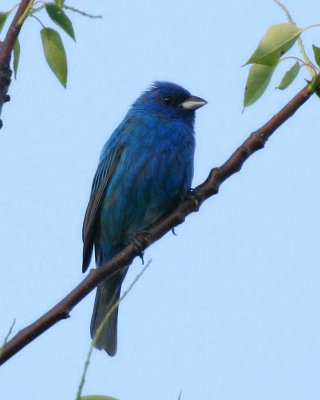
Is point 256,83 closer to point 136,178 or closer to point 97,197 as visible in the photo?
point 136,178

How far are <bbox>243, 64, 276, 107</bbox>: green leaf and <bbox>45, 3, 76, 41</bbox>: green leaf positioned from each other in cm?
Answer: 79

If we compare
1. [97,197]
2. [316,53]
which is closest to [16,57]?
[316,53]

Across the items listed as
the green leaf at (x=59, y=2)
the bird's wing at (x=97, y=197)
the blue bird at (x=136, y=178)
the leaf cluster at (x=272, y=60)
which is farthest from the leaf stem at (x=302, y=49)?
the bird's wing at (x=97, y=197)

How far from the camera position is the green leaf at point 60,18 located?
3.00 meters

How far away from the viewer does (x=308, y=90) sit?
114 inches

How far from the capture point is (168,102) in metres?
7.83

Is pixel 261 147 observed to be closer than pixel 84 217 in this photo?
Yes

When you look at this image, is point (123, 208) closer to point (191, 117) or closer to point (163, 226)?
point (191, 117)

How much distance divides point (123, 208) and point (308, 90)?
4.30 m

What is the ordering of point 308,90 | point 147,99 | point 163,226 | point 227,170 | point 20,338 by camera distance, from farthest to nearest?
1. point 147,99
2. point 163,226
3. point 227,170
4. point 308,90
5. point 20,338

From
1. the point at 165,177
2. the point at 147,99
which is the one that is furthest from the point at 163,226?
the point at 147,99

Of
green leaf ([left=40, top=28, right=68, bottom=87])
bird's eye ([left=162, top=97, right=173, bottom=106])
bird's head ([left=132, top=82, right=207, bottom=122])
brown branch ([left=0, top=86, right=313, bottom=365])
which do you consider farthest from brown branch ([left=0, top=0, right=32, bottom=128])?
bird's eye ([left=162, top=97, right=173, bottom=106])

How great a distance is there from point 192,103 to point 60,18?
184 inches

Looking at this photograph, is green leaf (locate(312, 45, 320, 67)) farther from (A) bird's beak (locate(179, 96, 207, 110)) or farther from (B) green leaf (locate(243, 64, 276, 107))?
(A) bird's beak (locate(179, 96, 207, 110))
